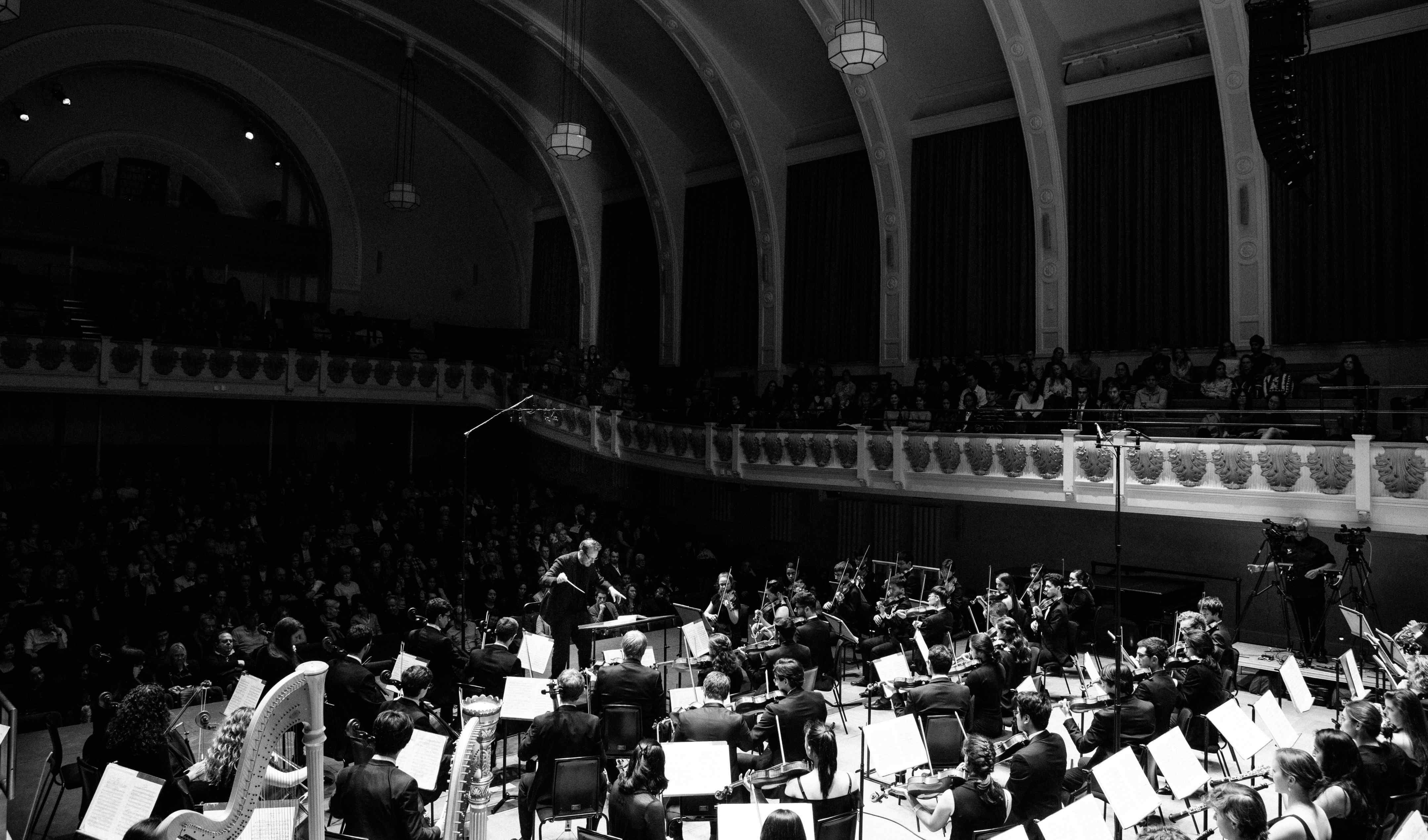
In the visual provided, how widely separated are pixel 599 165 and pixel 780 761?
72.9ft

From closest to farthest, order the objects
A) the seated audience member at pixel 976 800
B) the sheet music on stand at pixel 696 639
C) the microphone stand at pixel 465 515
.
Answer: the seated audience member at pixel 976 800, the sheet music on stand at pixel 696 639, the microphone stand at pixel 465 515

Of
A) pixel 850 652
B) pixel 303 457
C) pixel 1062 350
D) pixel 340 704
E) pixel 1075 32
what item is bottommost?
pixel 850 652

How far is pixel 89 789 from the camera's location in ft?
21.1

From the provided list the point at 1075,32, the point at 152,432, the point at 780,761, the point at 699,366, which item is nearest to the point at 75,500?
the point at 152,432

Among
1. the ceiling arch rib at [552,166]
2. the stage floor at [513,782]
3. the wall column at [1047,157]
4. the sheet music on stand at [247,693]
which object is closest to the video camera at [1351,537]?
the stage floor at [513,782]

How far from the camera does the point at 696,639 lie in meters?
10.2

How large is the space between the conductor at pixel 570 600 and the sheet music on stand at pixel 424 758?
194 inches

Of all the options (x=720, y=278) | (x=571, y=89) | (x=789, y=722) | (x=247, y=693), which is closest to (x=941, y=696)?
(x=789, y=722)

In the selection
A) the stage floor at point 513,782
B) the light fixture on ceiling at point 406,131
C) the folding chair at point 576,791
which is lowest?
the stage floor at point 513,782

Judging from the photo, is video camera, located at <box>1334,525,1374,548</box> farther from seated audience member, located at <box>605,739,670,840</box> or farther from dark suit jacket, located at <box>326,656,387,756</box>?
dark suit jacket, located at <box>326,656,387,756</box>

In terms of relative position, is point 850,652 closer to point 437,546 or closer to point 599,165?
point 437,546

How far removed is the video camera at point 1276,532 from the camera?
12.1 m

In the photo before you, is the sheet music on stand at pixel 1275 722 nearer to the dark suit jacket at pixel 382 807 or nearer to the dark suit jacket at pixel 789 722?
the dark suit jacket at pixel 789 722

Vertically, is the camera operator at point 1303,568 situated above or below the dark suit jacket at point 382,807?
above
